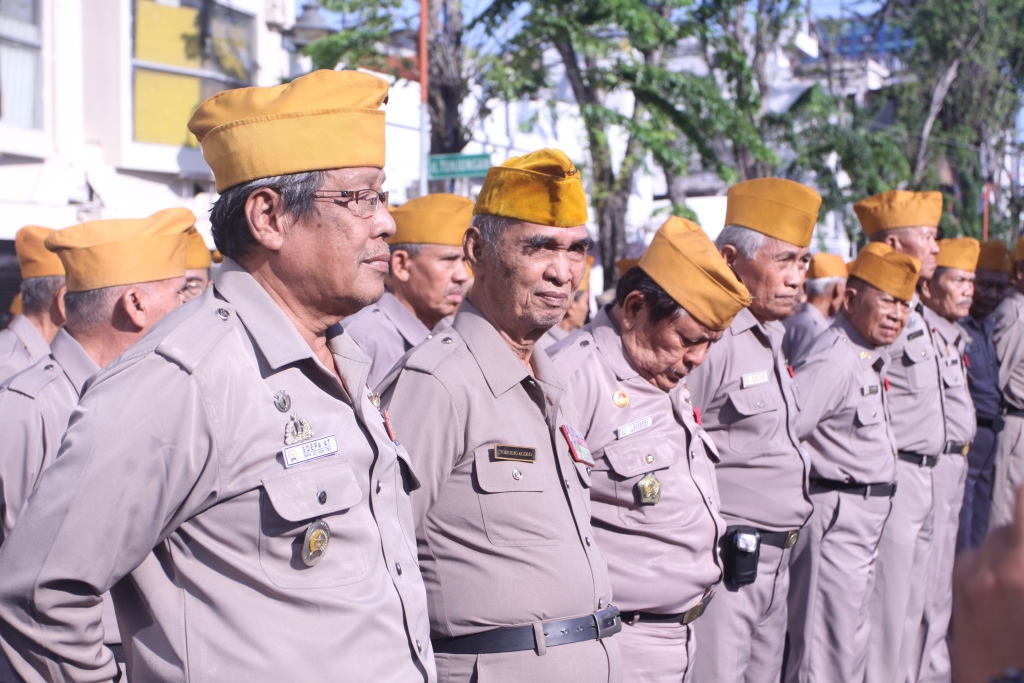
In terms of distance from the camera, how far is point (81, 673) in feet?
6.38

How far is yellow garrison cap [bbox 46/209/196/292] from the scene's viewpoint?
3512 mm

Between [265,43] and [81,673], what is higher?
[265,43]

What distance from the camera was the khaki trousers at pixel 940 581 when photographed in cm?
638

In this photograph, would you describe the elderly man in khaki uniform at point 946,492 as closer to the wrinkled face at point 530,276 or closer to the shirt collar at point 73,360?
the wrinkled face at point 530,276

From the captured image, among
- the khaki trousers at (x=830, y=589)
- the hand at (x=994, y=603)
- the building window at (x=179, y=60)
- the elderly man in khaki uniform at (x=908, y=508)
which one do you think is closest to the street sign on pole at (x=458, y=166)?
the building window at (x=179, y=60)

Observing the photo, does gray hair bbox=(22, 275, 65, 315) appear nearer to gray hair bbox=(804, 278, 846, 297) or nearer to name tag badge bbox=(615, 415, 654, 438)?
name tag badge bbox=(615, 415, 654, 438)

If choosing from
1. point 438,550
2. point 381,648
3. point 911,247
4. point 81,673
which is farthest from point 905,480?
point 81,673

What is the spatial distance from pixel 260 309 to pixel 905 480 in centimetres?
477

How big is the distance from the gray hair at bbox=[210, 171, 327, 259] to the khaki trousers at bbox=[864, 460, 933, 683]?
180 inches

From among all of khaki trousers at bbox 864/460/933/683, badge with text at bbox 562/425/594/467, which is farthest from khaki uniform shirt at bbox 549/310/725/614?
khaki trousers at bbox 864/460/933/683

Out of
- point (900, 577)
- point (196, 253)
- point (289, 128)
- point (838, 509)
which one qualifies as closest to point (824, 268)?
point (900, 577)

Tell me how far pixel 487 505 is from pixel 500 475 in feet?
0.29

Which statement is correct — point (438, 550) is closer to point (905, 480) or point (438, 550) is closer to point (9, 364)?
point (9, 364)

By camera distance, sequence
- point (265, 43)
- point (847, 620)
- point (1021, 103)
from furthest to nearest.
Answer: point (1021, 103)
point (265, 43)
point (847, 620)
